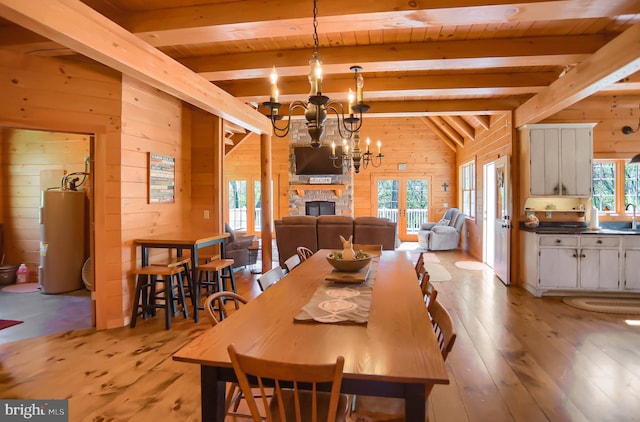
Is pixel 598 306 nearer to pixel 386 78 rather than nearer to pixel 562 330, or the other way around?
pixel 562 330

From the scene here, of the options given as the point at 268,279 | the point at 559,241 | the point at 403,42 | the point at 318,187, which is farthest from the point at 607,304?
the point at 318,187

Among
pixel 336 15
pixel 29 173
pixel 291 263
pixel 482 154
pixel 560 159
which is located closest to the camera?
pixel 336 15

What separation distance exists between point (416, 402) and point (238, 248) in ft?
16.5

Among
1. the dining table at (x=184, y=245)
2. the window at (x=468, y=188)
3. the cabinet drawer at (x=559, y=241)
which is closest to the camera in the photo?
the dining table at (x=184, y=245)

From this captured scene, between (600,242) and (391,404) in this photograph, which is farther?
(600,242)

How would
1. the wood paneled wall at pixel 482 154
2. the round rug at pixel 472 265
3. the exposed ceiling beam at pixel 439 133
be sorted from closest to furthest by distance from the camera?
the wood paneled wall at pixel 482 154 → the round rug at pixel 472 265 → the exposed ceiling beam at pixel 439 133

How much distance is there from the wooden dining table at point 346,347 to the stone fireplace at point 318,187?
7.74 metres

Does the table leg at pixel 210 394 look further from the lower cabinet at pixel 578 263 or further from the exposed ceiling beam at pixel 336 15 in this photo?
the lower cabinet at pixel 578 263

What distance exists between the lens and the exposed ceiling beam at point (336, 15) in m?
2.38

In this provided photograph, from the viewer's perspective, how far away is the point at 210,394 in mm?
Answer: 1278

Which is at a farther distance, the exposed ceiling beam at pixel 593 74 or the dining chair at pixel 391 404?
the exposed ceiling beam at pixel 593 74

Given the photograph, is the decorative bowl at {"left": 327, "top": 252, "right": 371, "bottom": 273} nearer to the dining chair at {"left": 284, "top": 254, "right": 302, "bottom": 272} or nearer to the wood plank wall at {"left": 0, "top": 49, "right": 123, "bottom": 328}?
the dining chair at {"left": 284, "top": 254, "right": 302, "bottom": 272}

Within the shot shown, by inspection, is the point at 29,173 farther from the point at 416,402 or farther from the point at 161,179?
the point at 416,402

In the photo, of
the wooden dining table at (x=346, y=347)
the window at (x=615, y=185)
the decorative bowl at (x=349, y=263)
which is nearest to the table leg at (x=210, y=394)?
the wooden dining table at (x=346, y=347)
